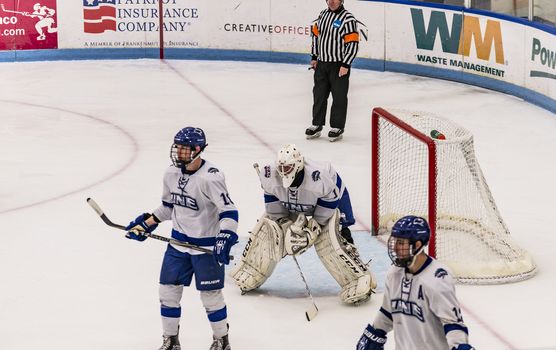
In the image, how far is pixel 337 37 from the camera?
12453 millimetres

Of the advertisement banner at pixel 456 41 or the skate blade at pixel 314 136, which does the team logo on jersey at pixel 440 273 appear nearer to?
the skate blade at pixel 314 136

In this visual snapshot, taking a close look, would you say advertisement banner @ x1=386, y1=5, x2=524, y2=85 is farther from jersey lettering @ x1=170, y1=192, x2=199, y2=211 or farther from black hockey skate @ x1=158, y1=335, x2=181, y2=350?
black hockey skate @ x1=158, y1=335, x2=181, y2=350

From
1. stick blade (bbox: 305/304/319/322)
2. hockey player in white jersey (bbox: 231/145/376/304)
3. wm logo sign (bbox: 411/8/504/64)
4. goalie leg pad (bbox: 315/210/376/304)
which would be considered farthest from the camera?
wm logo sign (bbox: 411/8/504/64)

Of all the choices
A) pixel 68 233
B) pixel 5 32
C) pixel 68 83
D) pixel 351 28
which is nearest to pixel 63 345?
pixel 68 233

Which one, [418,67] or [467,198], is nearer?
[467,198]

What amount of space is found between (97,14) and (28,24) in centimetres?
94

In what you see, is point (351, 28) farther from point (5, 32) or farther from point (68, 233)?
point (5, 32)

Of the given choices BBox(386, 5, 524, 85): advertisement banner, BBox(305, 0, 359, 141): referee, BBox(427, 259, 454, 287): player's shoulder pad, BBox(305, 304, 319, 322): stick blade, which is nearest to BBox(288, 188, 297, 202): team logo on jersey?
BBox(305, 304, 319, 322): stick blade

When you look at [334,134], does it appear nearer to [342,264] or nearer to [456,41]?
[456,41]

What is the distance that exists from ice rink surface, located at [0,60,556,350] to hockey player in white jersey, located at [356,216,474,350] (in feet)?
6.60

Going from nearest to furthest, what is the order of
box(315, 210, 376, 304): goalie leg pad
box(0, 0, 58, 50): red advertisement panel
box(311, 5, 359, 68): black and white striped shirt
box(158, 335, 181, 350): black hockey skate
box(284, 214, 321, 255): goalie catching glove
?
box(158, 335, 181, 350): black hockey skate, box(284, 214, 321, 255): goalie catching glove, box(315, 210, 376, 304): goalie leg pad, box(311, 5, 359, 68): black and white striped shirt, box(0, 0, 58, 50): red advertisement panel

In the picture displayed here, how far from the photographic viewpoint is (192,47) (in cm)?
1747

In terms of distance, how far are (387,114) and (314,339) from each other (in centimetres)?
261

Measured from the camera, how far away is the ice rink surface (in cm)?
755
